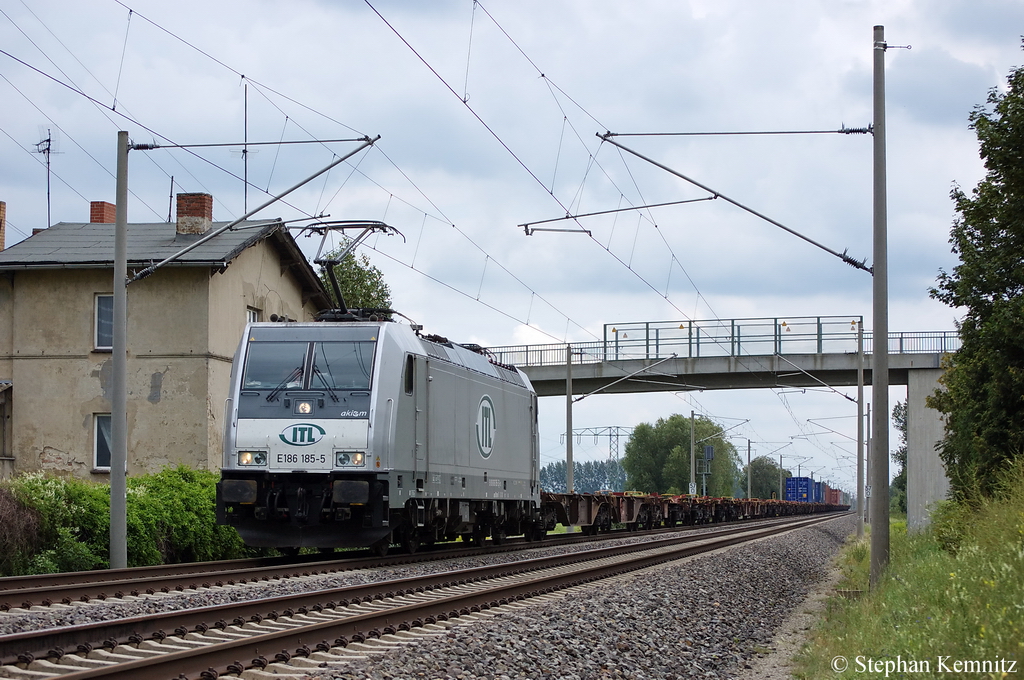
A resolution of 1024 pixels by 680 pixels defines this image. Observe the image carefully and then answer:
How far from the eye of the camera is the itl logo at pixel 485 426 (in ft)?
70.1

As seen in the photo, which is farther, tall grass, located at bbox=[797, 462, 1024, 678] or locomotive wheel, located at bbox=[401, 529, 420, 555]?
locomotive wheel, located at bbox=[401, 529, 420, 555]

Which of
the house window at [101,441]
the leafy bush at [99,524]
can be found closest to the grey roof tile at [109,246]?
the house window at [101,441]

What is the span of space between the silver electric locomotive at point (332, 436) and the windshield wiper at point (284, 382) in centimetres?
2

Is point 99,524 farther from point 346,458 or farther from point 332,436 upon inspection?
point 346,458

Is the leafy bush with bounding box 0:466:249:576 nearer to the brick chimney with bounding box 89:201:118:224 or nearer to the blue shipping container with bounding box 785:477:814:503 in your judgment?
the brick chimney with bounding box 89:201:118:224

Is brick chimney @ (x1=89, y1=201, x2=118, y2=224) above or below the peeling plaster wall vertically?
above

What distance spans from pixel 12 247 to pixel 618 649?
78.9 ft

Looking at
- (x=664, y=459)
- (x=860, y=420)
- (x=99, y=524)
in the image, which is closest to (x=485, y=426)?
(x=99, y=524)

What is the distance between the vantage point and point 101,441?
89.1 feet

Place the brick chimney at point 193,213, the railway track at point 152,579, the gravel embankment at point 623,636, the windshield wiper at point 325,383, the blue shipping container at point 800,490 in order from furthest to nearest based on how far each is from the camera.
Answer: the blue shipping container at point 800,490 < the brick chimney at point 193,213 < the windshield wiper at point 325,383 < the railway track at point 152,579 < the gravel embankment at point 623,636

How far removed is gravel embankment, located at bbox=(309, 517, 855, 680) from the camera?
8.69 m

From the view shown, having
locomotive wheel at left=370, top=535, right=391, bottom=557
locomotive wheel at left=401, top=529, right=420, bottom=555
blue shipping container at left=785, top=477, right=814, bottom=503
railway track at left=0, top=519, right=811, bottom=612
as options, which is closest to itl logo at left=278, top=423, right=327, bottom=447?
railway track at left=0, top=519, right=811, bottom=612

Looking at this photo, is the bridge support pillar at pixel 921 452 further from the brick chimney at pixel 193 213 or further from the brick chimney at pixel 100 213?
the brick chimney at pixel 100 213

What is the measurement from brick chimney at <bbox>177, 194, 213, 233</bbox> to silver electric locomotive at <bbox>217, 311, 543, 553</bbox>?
13.6 metres
